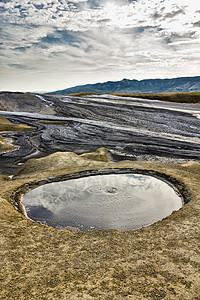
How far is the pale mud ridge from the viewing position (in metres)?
24.0

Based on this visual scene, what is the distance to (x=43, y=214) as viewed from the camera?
10.7m

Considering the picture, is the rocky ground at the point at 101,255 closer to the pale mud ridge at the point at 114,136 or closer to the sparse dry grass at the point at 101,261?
the sparse dry grass at the point at 101,261

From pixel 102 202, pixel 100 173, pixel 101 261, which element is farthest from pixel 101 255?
pixel 100 173

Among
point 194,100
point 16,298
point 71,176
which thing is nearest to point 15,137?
point 71,176

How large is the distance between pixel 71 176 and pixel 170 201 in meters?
6.90

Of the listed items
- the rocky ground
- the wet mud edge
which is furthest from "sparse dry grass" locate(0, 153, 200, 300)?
the wet mud edge

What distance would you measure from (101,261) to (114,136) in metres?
25.9

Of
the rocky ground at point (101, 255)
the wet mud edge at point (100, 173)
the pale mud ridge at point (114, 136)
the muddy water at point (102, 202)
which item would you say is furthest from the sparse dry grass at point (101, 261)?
the pale mud ridge at point (114, 136)

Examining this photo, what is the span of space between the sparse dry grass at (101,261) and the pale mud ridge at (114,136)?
45.3 feet

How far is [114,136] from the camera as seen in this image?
31719mm

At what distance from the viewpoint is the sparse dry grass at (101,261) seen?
5258mm

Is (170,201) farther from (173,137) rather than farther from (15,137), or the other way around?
(15,137)

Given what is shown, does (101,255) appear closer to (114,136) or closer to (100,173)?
(100,173)

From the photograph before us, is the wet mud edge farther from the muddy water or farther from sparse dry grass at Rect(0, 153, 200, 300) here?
sparse dry grass at Rect(0, 153, 200, 300)
